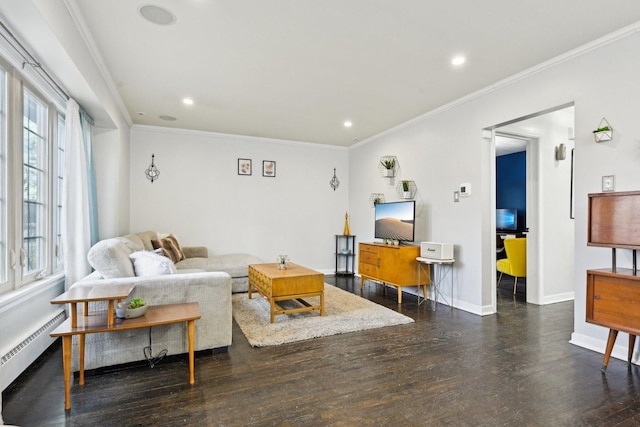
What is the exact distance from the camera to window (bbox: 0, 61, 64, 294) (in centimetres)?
238

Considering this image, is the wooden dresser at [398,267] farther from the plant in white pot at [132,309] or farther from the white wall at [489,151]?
the plant in white pot at [132,309]

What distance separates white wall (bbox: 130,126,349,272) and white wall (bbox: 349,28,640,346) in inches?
31.1

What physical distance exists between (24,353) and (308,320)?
90.9 inches

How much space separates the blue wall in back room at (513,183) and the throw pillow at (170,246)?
6.78m

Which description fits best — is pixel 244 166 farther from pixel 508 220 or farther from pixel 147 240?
pixel 508 220

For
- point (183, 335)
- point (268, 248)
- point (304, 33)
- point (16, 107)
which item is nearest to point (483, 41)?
point (304, 33)

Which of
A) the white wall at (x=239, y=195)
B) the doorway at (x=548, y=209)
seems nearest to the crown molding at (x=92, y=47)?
the white wall at (x=239, y=195)

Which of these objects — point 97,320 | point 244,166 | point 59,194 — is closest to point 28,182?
point 59,194

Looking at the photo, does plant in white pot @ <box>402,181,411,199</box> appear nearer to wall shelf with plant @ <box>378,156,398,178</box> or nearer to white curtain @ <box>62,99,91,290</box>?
wall shelf with plant @ <box>378,156,398,178</box>

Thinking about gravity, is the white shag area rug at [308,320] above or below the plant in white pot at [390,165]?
below

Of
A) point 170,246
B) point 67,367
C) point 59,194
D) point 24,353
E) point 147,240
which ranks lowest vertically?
point 24,353

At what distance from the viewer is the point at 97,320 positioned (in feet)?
7.22

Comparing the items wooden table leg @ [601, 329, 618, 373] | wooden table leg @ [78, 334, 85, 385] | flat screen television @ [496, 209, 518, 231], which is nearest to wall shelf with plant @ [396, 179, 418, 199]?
wooden table leg @ [601, 329, 618, 373]

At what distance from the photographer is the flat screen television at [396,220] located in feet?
15.2
